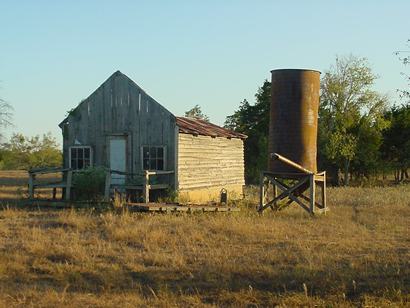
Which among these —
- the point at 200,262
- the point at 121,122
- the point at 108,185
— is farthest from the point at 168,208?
the point at 200,262

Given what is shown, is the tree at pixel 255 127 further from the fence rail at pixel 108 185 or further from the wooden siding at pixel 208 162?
the fence rail at pixel 108 185

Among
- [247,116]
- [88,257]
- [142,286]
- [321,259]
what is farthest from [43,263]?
[247,116]

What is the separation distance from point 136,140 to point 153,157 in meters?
1.02

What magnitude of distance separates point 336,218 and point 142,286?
389 inches

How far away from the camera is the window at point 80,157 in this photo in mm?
21562

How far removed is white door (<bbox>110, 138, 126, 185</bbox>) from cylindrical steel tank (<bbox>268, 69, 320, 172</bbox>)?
20.2 ft

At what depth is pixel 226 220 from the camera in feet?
48.8

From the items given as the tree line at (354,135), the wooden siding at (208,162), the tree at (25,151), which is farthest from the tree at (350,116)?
the tree at (25,151)

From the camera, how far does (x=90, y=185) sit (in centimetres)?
1947

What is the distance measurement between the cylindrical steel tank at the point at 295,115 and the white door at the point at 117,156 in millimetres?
6146

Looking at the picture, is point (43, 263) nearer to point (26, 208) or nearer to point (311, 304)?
point (311, 304)

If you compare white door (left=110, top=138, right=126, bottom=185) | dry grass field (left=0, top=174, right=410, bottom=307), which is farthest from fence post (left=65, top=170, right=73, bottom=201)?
dry grass field (left=0, top=174, right=410, bottom=307)

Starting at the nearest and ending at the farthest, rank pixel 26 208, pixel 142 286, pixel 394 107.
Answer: pixel 142 286
pixel 26 208
pixel 394 107

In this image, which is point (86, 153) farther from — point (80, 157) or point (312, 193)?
point (312, 193)
